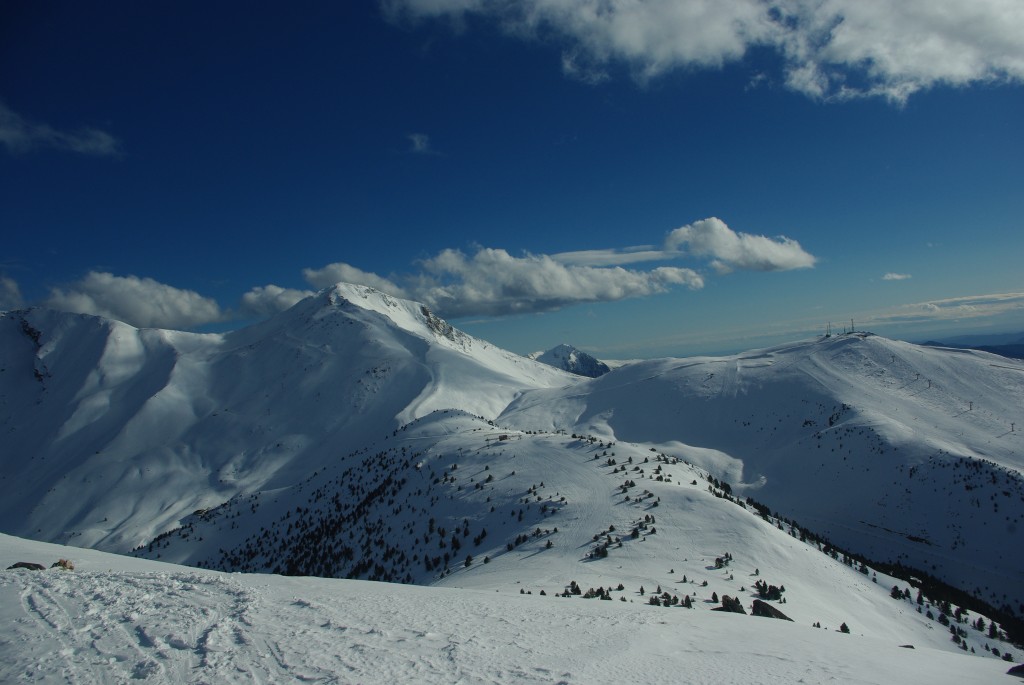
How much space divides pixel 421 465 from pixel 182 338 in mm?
168944

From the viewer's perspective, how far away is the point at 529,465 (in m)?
47.1

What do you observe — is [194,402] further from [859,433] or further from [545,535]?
[859,433]

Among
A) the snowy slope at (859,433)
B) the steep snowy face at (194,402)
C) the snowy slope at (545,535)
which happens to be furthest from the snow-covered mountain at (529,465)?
the steep snowy face at (194,402)

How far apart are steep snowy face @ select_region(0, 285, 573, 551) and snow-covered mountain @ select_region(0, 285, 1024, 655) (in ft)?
2.53

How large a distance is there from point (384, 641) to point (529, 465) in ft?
122

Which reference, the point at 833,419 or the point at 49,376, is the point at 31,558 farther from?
the point at 49,376

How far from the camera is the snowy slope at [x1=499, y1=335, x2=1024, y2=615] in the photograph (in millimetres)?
53250

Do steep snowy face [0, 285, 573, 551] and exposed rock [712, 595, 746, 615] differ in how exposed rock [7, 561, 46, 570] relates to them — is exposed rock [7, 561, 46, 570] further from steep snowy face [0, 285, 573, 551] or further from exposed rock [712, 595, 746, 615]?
steep snowy face [0, 285, 573, 551]

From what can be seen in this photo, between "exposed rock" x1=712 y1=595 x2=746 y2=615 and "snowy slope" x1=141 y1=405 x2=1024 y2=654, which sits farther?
"snowy slope" x1=141 y1=405 x2=1024 y2=654

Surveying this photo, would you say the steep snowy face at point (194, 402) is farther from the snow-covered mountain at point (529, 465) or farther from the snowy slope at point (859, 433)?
the snowy slope at point (859, 433)

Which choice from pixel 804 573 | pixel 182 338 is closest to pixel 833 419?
pixel 804 573

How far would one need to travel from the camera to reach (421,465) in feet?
180

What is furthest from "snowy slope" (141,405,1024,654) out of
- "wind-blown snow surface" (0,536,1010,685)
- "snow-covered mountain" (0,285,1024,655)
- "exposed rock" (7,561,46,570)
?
"exposed rock" (7,561,46,570)

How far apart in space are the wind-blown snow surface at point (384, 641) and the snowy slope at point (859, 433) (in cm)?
4683
